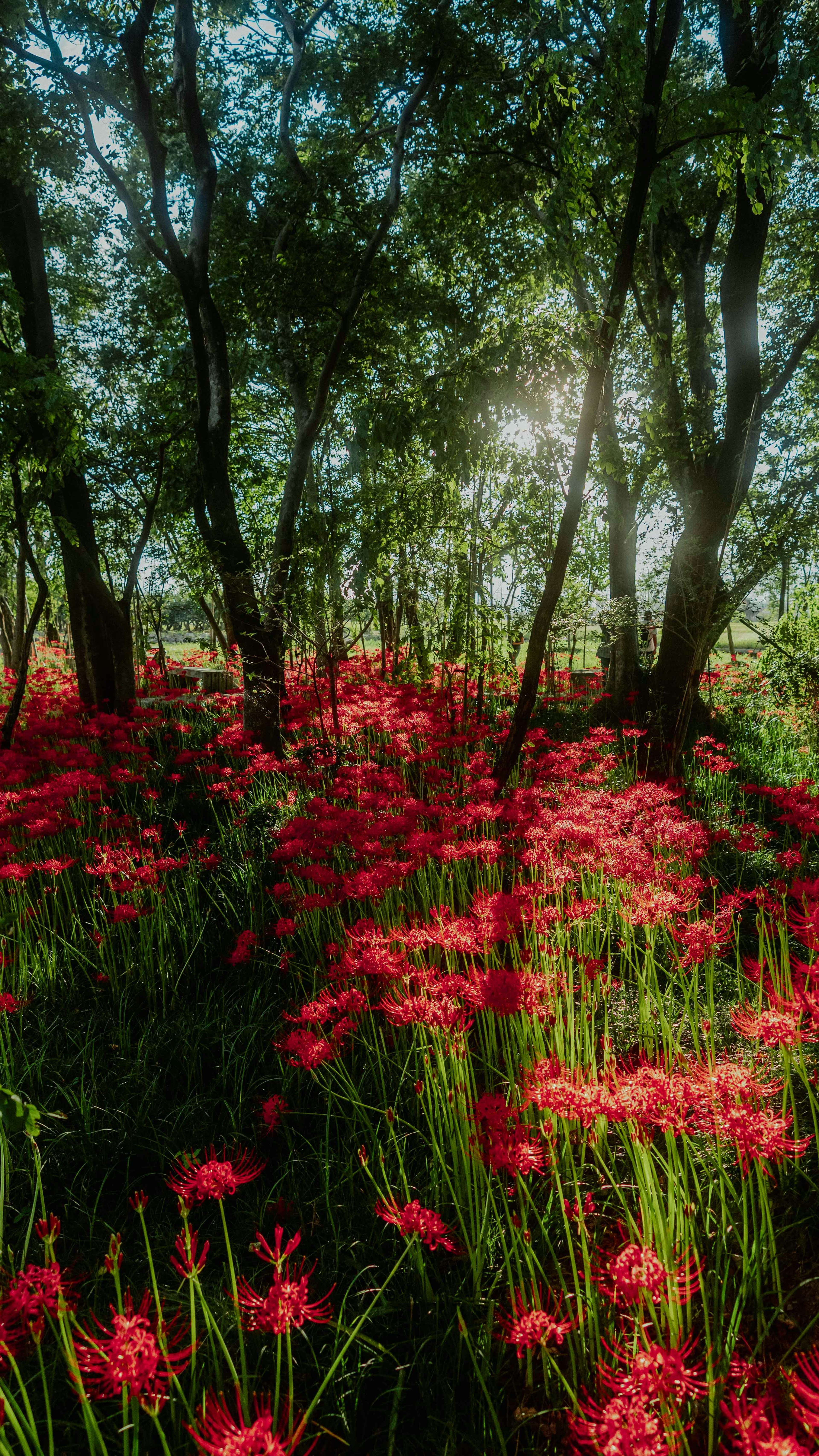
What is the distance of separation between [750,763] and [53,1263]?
691 centimetres

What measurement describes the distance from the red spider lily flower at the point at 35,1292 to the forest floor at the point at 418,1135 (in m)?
0.01

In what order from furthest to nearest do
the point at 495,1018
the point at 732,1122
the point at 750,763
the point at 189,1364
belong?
1. the point at 750,763
2. the point at 495,1018
3. the point at 189,1364
4. the point at 732,1122

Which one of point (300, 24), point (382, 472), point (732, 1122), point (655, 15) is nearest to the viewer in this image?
point (732, 1122)

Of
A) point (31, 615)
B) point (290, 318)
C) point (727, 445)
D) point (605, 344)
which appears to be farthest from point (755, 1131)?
point (290, 318)

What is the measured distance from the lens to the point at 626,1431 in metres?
→ 1.05

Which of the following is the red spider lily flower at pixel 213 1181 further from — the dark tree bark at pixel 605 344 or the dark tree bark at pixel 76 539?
the dark tree bark at pixel 76 539

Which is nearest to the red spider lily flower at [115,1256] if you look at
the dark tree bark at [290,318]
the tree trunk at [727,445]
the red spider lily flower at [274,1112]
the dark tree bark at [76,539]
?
the red spider lily flower at [274,1112]

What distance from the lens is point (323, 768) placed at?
5.25 meters

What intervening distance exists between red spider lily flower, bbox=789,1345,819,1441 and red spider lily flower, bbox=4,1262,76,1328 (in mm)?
1221

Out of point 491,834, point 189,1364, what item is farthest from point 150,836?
point 189,1364

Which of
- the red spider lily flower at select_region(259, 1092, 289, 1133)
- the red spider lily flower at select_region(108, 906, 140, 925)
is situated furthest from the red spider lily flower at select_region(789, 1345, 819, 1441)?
the red spider lily flower at select_region(108, 906, 140, 925)

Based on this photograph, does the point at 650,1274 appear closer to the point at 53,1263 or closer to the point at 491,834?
the point at 53,1263

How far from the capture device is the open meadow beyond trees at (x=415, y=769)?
1531 millimetres

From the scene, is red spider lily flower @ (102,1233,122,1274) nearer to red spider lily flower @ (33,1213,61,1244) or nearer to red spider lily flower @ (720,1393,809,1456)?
red spider lily flower @ (33,1213,61,1244)
